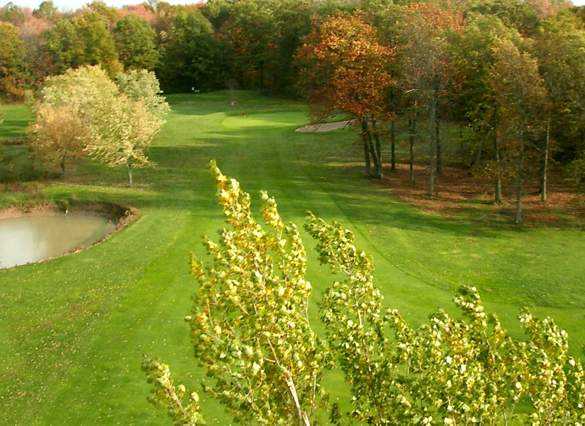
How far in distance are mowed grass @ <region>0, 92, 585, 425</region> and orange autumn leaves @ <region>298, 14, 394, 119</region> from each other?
6619 millimetres

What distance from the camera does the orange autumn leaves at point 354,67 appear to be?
44156mm

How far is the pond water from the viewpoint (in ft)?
122

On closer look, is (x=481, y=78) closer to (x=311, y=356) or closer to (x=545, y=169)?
(x=545, y=169)

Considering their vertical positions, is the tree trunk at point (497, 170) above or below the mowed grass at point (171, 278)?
above

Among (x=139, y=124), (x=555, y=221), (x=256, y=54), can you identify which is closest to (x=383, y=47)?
(x=555, y=221)

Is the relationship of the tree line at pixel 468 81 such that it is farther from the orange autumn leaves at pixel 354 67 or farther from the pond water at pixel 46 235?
the pond water at pixel 46 235

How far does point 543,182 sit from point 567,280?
14.8 meters

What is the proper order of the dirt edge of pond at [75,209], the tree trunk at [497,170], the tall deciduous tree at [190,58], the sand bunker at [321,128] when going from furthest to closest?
1. the tall deciduous tree at [190,58]
2. the sand bunker at [321,128]
3. the dirt edge of pond at [75,209]
4. the tree trunk at [497,170]

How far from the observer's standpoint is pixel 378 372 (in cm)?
871

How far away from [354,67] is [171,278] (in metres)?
24.2

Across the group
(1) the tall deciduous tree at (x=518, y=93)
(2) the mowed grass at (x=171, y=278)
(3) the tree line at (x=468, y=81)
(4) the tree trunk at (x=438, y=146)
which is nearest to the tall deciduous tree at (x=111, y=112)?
(2) the mowed grass at (x=171, y=278)

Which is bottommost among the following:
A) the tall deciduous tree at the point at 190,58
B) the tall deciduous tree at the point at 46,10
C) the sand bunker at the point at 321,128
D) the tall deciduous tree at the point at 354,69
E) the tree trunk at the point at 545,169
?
the tree trunk at the point at 545,169

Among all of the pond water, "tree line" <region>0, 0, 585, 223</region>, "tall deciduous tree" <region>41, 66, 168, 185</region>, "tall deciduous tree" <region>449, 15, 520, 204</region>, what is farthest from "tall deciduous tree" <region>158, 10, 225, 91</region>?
"tall deciduous tree" <region>449, 15, 520, 204</region>

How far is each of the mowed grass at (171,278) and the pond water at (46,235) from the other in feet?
9.56
